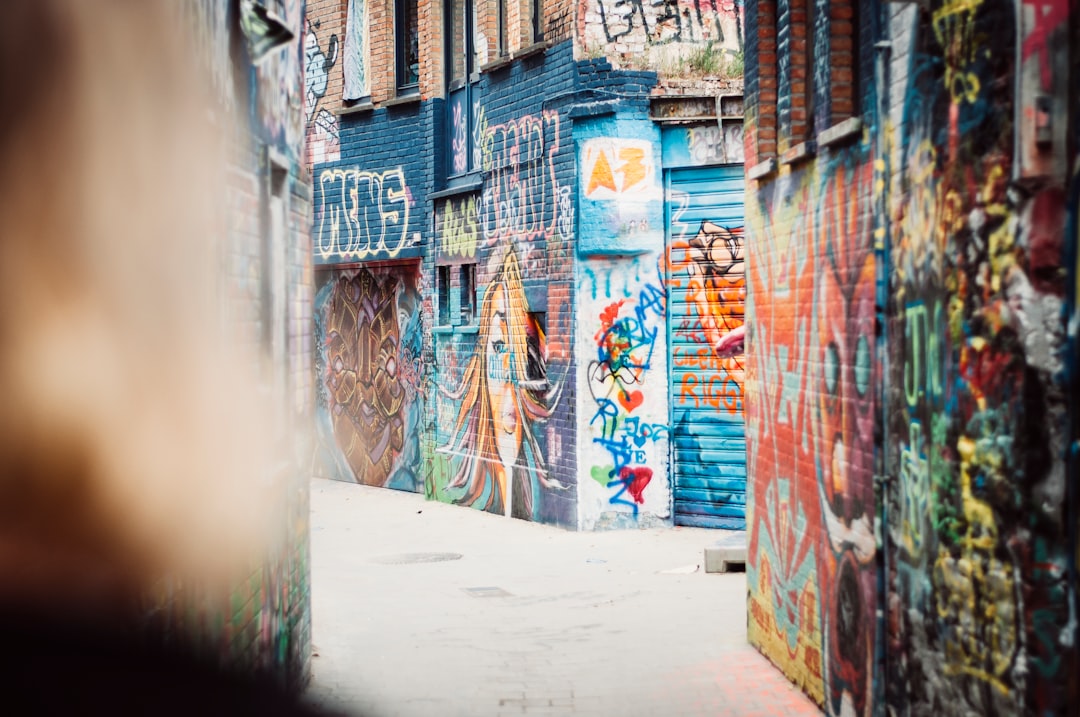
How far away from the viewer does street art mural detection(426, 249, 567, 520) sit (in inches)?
609

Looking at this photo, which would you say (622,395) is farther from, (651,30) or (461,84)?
(461,84)

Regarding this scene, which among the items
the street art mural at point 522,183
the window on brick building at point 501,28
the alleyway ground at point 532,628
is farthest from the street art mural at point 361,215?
the alleyway ground at point 532,628

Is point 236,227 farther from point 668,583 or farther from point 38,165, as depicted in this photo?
point 668,583

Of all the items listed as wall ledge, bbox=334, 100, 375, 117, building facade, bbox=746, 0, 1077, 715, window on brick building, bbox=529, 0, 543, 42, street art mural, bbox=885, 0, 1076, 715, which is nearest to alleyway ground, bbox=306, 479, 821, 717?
building facade, bbox=746, 0, 1077, 715

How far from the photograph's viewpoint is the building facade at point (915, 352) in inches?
176

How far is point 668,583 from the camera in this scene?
1171cm

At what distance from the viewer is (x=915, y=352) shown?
5766 millimetres

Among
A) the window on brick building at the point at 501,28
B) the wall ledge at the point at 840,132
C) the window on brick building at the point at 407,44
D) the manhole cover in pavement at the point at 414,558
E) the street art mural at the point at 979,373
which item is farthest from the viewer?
the window on brick building at the point at 407,44

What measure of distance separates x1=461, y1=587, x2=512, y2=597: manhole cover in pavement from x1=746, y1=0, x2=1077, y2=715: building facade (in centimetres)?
311

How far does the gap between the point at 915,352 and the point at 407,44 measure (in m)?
14.6

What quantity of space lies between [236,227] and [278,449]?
1.58 meters

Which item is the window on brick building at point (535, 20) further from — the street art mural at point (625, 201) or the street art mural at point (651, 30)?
the street art mural at point (625, 201)

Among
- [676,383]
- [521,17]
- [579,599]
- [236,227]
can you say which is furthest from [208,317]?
[521,17]

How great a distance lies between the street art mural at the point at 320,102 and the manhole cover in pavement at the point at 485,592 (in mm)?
10230
